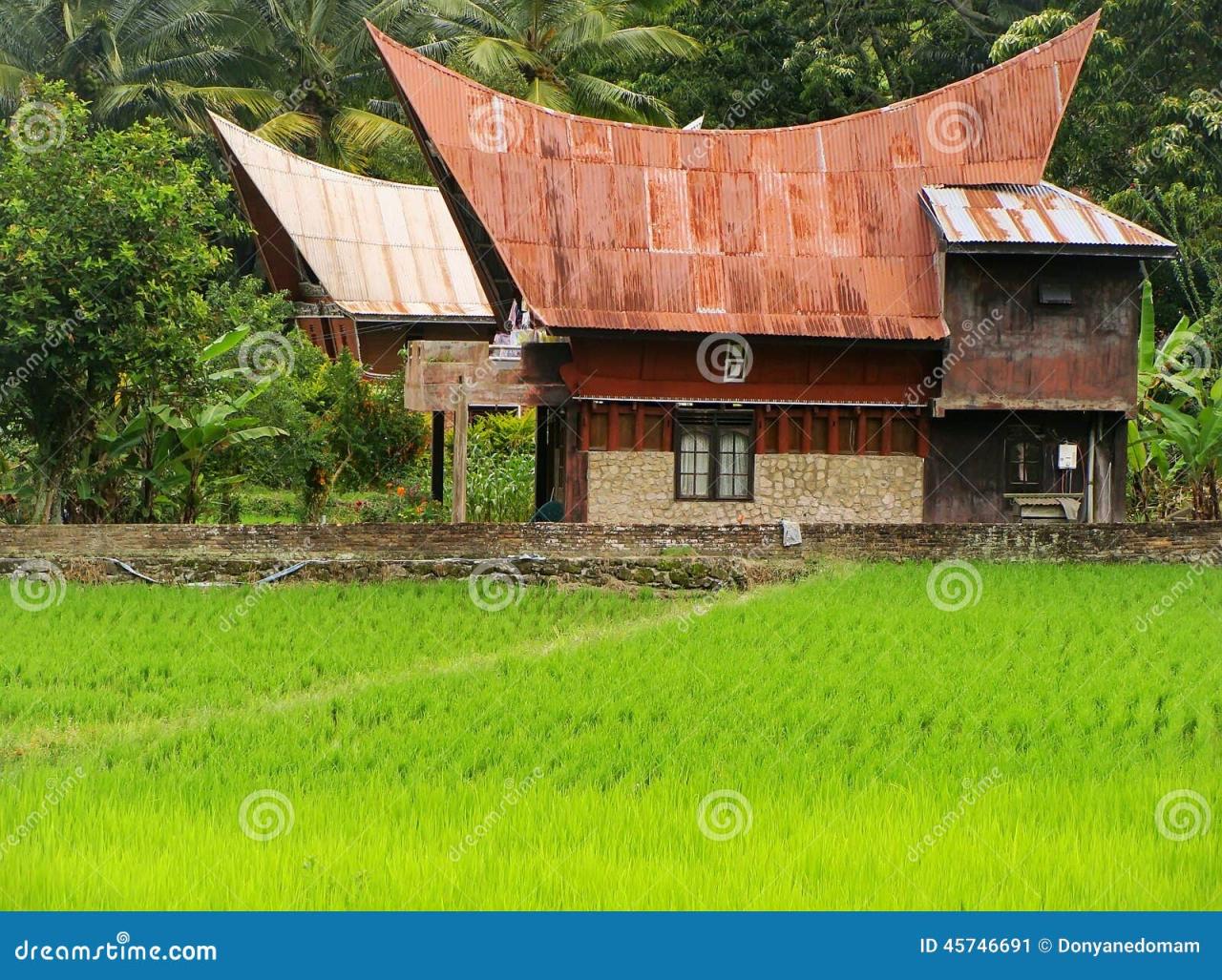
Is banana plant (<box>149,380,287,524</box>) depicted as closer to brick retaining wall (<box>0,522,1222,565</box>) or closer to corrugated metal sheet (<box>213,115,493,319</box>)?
brick retaining wall (<box>0,522,1222,565</box>)

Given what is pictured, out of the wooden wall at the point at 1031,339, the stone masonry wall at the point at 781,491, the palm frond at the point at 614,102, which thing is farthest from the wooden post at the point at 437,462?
the palm frond at the point at 614,102

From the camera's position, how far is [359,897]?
5891mm

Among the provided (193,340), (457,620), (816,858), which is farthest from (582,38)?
(816,858)

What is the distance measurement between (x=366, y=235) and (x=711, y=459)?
13088mm

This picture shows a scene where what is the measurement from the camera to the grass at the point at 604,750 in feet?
20.3

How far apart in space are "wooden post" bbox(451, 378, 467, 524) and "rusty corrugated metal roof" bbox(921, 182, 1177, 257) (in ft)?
19.7

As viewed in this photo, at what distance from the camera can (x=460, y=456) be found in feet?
58.2

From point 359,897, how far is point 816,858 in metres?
1.89

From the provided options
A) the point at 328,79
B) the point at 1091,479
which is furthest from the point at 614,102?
the point at 1091,479

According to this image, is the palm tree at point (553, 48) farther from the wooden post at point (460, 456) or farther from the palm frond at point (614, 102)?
the wooden post at point (460, 456)

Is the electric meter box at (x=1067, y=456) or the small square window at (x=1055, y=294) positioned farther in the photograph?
the electric meter box at (x=1067, y=456)

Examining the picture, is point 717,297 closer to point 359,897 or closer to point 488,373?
point 488,373

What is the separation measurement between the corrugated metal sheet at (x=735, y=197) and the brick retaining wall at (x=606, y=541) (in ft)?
9.86

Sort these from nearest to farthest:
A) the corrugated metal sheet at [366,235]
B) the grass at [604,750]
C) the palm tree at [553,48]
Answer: the grass at [604,750], the corrugated metal sheet at [366,235], the palm tree at [553,48]
